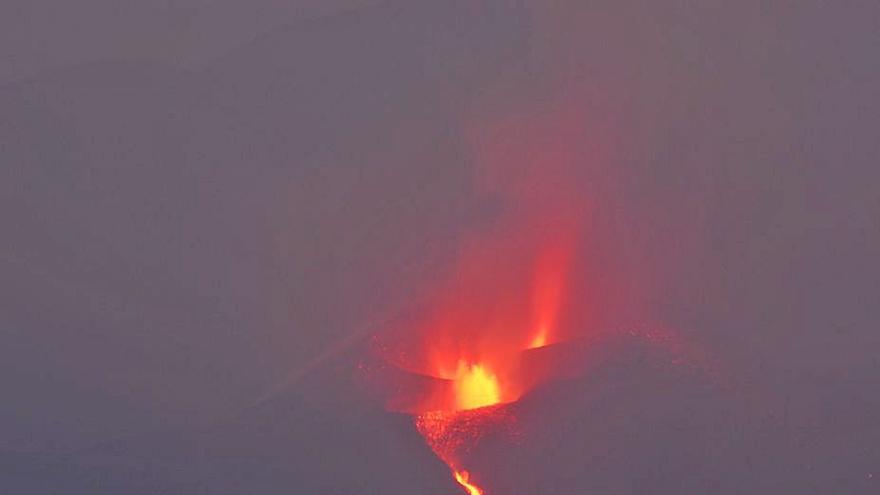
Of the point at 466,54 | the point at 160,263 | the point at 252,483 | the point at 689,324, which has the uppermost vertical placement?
the point at 466,54

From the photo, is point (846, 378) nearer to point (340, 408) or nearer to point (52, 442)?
point (340, 408)

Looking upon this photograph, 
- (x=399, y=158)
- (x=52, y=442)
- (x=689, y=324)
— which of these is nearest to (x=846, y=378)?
(x=689, y=324)

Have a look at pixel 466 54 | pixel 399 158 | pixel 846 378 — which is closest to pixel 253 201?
pixel 399 158

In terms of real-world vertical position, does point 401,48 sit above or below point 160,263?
above

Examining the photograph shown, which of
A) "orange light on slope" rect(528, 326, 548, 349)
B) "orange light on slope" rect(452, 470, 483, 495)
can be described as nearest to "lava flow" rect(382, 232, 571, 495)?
"orange light on slope" rect(528, 326, 548, 349)

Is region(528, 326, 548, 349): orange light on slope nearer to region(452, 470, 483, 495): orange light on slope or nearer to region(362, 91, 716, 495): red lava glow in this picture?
region(362, 91, 716, 495): red lava glow

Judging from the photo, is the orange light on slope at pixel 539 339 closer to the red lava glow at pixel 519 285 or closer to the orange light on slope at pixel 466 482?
the red lava glow at pixel 519 285
